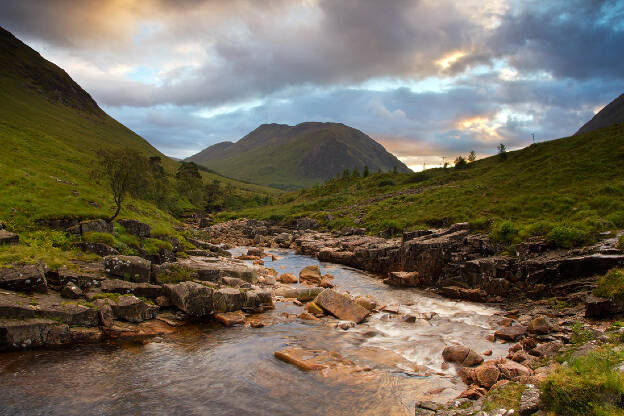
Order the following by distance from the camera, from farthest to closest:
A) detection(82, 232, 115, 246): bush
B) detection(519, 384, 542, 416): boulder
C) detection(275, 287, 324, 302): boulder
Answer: detection(275, 287, 324, 302): boulder, detection(82, 232, 115, 246): bush, detection(519, 384, 542, 416): boulder

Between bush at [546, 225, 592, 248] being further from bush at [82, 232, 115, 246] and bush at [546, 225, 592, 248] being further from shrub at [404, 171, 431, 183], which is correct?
shrub at [404, 171, 431, 183]

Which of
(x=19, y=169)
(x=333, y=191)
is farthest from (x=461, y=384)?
(x=333, y=191)

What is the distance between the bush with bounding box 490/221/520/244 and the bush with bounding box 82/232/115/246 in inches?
1367

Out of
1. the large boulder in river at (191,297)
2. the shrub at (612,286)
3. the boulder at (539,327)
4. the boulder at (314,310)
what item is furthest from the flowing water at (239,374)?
the shrub at (612,286)

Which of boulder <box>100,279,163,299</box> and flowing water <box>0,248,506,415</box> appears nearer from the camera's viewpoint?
flowing water <box>0,248,506,415</box>

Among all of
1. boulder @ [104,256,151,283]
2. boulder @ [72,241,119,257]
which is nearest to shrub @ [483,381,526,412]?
boulder @ [104,256,151,283]

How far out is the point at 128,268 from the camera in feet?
73.0

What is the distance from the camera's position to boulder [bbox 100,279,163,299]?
2011cm

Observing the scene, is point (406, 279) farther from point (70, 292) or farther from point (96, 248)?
point (96, 248)

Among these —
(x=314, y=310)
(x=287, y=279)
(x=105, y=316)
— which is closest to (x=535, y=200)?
(x=287, y=279)

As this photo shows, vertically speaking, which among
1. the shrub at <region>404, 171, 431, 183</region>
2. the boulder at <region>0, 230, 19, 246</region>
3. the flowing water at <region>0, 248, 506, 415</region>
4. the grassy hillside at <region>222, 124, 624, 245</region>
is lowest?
the flowing water at <region>0, 248, 506, 415</region>

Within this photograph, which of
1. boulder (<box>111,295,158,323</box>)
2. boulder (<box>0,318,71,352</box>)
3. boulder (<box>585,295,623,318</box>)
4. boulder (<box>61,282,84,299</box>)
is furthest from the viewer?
boulder (<box>111,295,158,323</box>)

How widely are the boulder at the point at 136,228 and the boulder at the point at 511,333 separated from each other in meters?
30.6

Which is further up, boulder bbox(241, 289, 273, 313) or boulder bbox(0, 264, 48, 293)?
boulder bbox(0, 264, 48, 293)
